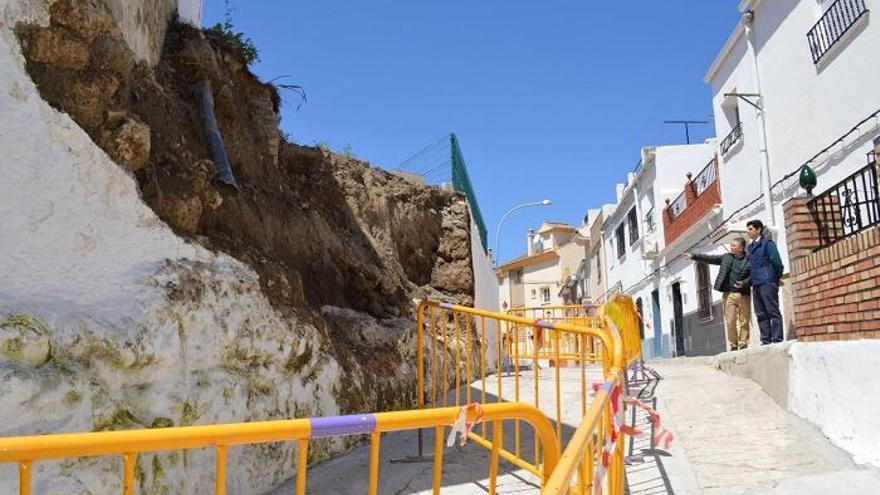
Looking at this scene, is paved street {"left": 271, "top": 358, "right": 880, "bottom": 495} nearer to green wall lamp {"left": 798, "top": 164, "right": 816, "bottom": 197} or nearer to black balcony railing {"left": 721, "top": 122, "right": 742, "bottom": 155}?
green wall lamp {"left": 798, "top": 164, "right": 816, "bottom": 197}

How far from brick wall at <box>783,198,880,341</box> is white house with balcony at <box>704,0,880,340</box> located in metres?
3.14

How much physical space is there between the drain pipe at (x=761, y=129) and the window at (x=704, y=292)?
12.9 ft

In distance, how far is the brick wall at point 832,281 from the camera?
18.6ft

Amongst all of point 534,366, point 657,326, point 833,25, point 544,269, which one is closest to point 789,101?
point 833,25

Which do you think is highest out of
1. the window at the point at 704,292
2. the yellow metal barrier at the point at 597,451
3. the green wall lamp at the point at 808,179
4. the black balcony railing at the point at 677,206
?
the black balcony railing at the point at 677,206

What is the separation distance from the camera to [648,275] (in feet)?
74.2

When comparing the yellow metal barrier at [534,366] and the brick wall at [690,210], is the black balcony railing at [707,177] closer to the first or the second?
the brick wall at [690,210]

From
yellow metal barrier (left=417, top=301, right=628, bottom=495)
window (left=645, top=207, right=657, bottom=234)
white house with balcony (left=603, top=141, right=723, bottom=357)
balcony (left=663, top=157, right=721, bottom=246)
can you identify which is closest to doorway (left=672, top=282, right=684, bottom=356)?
white house with balcony (left=603, top=141, right=723, bottom=357)

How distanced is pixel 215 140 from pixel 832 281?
5.73m

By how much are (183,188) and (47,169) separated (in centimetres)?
121

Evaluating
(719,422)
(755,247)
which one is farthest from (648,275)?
(719,422)

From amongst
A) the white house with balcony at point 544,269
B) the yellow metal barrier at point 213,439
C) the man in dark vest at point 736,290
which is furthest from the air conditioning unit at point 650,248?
the white house with balcony at point 544,269

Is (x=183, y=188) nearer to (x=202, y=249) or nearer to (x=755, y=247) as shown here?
(x=202, y=249)

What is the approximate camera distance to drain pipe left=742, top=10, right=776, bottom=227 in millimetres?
12842
